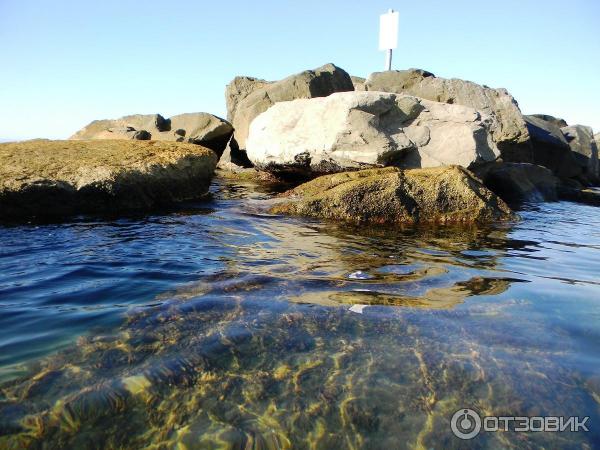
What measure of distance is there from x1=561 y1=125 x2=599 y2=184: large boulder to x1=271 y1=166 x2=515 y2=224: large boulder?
1509 centimetres

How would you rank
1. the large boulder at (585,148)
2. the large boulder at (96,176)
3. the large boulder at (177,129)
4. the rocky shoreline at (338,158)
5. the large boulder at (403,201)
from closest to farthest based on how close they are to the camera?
the large boulder at (96,176) < the rocky shoreline at (338,158) < the large boulder at (403,201) < the large boulder at (177,129) < the large boulder at (585,148)

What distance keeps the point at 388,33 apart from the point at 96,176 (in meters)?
12.9

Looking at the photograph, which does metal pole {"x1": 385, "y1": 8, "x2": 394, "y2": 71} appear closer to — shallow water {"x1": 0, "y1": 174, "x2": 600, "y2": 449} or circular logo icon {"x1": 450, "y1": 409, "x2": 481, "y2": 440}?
shallow water {"x1": 0, "y1": 174, "x2": 600, "y2": 449}

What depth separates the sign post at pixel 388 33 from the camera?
1619 cm

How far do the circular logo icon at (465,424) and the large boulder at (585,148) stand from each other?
822 inches

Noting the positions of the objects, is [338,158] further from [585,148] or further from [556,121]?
[556,121]

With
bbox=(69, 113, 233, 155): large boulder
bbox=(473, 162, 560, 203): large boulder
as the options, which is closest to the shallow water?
bbox=(473, 162, 560, 203): large boulder

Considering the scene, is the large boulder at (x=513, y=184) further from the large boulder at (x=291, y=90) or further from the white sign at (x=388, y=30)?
the white sign at (x=388, y=30)

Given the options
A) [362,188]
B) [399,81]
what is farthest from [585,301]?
[399,81]

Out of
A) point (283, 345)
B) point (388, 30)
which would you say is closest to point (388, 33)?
point (388, 30)

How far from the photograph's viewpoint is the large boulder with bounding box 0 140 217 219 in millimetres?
6719

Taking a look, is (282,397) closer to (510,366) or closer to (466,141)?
(510,366)

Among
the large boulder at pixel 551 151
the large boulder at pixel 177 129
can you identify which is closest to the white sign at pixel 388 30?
the large boulder at pixel 551 151

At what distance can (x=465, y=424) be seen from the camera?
2.35m
